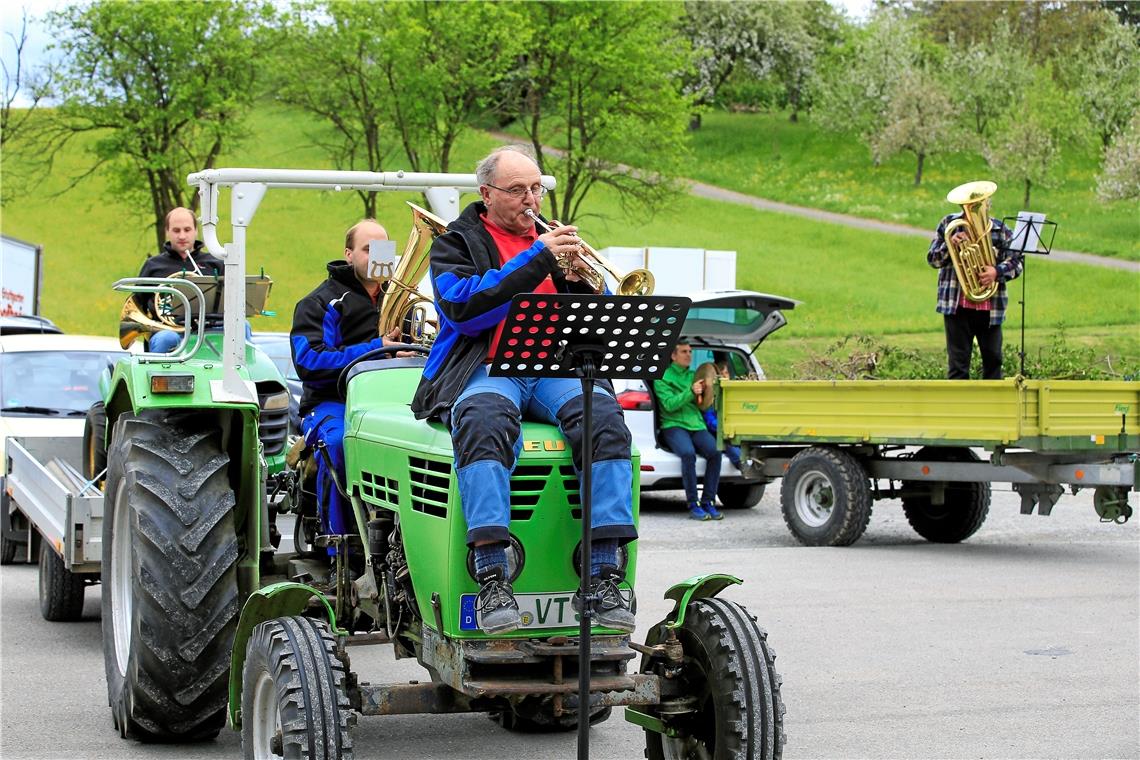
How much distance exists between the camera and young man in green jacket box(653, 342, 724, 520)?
1462cm

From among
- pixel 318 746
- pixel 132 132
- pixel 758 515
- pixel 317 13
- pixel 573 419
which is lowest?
pixel 758 515

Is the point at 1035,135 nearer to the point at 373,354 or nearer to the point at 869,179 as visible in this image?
the point at 869,179

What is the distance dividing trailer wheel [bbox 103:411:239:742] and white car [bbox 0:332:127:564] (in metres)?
4.61

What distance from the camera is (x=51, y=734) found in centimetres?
622

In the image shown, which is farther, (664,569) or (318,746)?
(664,569)

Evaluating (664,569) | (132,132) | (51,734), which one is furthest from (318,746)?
(132,132)

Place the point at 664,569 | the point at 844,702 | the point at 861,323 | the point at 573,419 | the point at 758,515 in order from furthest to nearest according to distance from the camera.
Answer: the point at 861,323
the point at 758,515
the point at 664,569
the point at 844,702
the point at 573,419

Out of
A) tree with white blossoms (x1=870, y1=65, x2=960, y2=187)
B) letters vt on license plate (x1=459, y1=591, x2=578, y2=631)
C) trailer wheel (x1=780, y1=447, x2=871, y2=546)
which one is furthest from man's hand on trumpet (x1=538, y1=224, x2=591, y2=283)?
tree with white blossoms (x1=870, y1=65, x2=960, y2=187)

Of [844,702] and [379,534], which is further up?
[379,534]

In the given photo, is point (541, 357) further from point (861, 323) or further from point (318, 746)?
point (861, 323)

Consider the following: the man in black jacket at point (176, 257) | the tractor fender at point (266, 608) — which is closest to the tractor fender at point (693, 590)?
the tractor fender at point (266, 608)

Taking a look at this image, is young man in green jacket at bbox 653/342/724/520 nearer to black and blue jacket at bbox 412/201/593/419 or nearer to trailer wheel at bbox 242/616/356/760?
black and blue jacket at bbox 412/201/593/419

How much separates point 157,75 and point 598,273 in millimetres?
31191

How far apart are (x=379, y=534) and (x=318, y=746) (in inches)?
40.1
